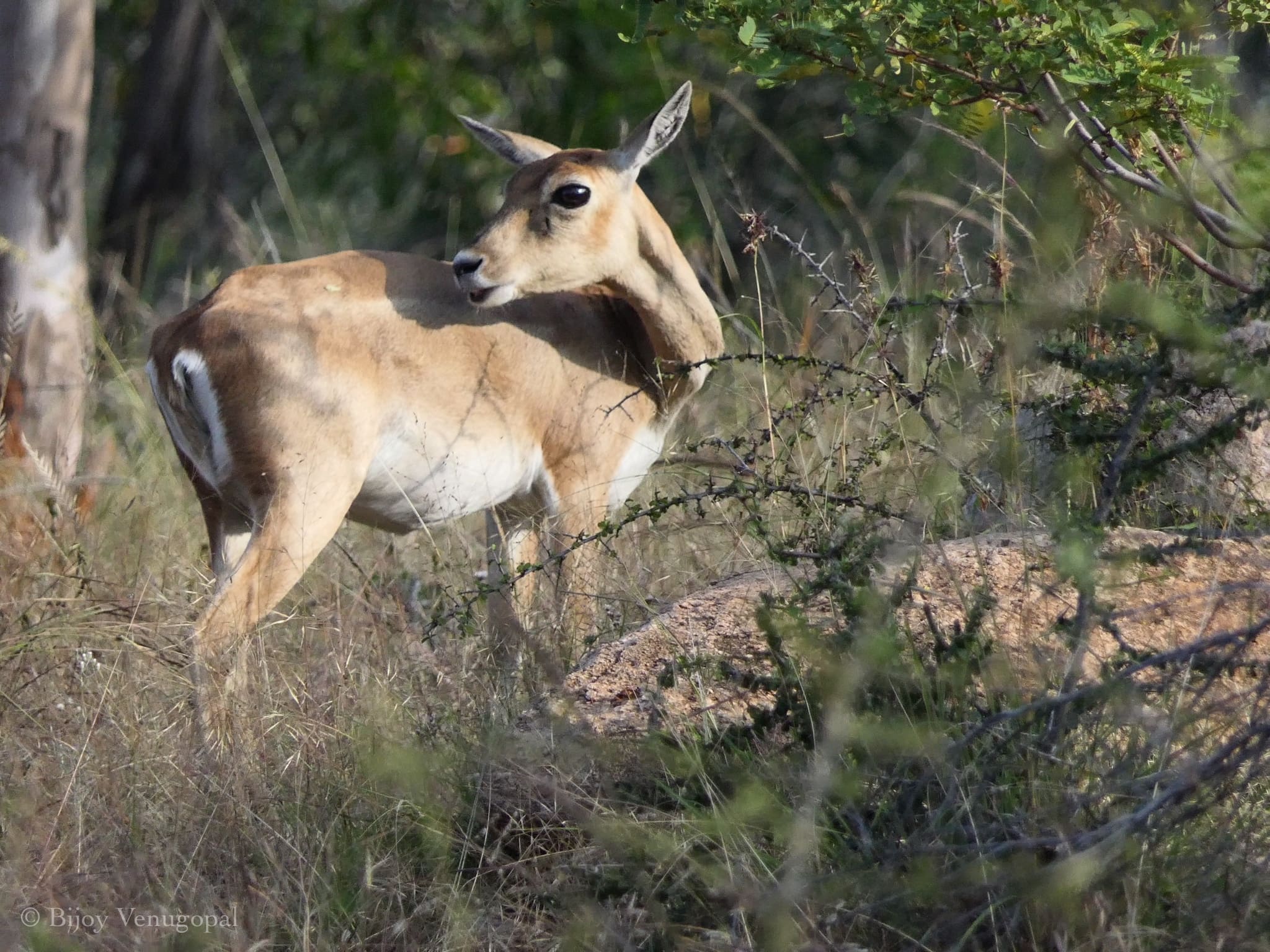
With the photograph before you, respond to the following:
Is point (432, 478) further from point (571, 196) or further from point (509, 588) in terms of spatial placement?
point (571, 196)

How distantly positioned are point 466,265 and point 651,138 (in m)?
0.91

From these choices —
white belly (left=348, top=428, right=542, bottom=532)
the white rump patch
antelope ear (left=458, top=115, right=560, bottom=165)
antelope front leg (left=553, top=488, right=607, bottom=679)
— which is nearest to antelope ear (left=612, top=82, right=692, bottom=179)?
antelope ear (left=458, top=115, right=560, bottom=165)

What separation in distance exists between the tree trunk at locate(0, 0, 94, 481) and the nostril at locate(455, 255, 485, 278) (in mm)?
1592

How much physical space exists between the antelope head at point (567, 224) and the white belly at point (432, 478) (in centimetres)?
54

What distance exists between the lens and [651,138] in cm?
591

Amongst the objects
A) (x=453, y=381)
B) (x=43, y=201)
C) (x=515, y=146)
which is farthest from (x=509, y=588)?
(x=43, y=201)

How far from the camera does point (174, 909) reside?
309cm

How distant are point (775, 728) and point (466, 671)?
102cm

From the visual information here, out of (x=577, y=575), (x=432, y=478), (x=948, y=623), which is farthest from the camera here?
(x=432, y=478)

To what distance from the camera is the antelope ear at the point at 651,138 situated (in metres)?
5.88

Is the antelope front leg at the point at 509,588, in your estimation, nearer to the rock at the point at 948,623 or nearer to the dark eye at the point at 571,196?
the rock at the point at 948,623

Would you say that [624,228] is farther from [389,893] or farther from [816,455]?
[389,893]

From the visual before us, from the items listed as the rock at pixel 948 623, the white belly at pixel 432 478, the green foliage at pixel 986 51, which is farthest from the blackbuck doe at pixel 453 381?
the green foliage at pixel 986 51

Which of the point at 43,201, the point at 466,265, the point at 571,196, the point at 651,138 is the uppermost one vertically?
the point at 651,138
